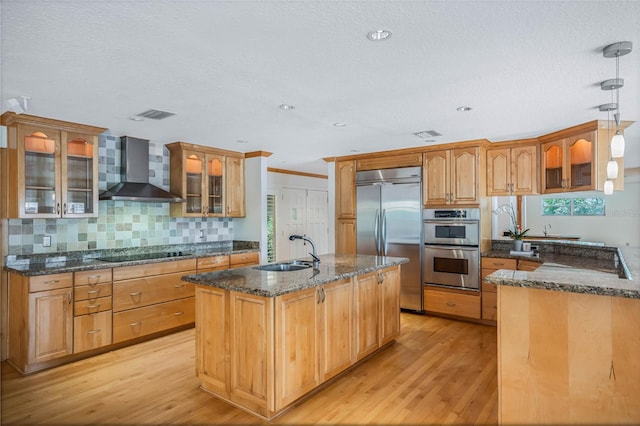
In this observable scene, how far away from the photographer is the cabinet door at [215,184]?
5060 millimetres

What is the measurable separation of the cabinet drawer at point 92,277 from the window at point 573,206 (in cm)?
1004

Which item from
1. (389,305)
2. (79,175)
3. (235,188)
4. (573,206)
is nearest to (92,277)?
(79,175)

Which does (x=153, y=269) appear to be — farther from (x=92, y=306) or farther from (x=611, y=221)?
(x=611, y=221)

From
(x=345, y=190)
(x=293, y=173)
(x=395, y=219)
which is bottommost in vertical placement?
(x=395, y=219)

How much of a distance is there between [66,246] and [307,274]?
2.79m

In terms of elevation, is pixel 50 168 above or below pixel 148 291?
above

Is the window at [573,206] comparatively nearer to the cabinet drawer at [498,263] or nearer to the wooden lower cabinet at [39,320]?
the cabinet drawer at [498,263]

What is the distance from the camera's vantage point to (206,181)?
16.5 feet

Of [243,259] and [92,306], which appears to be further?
[243,259]

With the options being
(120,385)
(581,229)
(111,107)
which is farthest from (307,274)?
(581,229)

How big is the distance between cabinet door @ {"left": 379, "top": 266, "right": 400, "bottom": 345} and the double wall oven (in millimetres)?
1287

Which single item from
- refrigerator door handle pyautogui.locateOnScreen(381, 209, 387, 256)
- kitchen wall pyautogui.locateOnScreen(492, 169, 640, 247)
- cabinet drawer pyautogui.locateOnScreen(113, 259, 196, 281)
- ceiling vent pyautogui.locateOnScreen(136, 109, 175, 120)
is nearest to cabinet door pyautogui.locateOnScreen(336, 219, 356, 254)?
refrigerator door handle pyautogui.locateOnScreen(381, 209, 387, 256)

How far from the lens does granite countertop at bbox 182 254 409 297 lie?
2350 millimetres

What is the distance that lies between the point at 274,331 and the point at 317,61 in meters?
1.70
